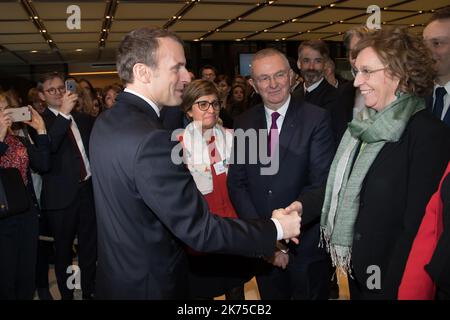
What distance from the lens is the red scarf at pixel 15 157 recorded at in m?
2.67

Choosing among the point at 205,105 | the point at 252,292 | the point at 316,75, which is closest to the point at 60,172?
the point at 205,105

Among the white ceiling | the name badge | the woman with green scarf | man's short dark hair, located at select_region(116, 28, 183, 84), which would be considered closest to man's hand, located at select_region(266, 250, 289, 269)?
the woman with green scarf

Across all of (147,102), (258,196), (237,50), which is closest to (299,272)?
(258,196)

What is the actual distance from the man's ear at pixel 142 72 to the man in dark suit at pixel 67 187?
5.74 ft

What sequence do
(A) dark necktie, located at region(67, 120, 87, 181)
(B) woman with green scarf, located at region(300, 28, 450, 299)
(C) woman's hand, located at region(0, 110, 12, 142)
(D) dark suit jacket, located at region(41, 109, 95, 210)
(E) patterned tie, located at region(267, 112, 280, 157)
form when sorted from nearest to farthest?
(B) woman with green scarf, located at region(300, 28, 450, 299) < (E) patterned tie, located at region(267, 112, 280, 157) < (C) woman's hand, located at region(0, 110, 12, 142) < (D) dark suit jacket, located at region(41, 109, 95, 210) < (A) dark necktie, located at region(67, 120, 87, 181)

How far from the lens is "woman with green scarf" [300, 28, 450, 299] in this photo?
1.48 m

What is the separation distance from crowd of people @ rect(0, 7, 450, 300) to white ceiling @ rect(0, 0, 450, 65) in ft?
14.4

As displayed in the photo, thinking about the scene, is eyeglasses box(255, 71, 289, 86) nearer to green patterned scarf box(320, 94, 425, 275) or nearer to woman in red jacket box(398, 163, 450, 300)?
green patterned scarf box(320, 94, 425, 275)

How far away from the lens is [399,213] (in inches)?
60.7

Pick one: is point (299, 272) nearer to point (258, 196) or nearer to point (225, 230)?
point (258, 196)

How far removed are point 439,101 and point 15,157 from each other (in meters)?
2.67

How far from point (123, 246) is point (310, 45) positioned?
2637 mm

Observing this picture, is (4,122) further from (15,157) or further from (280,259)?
(280,259)

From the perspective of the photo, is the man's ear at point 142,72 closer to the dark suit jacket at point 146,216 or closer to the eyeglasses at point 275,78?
the dark suit jacket at point 146,216
